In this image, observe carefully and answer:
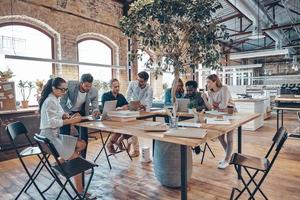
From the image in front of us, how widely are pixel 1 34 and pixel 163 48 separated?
399cm

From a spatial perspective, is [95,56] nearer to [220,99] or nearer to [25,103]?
[25,103]

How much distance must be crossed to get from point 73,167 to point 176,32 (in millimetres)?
1646

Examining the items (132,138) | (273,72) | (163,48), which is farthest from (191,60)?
(273,72)

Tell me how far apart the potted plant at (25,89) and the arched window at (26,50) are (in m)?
0.08

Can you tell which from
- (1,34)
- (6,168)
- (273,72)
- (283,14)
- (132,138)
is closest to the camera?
(6,168)

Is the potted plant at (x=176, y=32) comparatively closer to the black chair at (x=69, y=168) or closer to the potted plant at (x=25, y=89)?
the black chair at (x=69, y=168)

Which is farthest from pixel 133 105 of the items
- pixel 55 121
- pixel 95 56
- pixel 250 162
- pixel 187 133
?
pixel 95 56

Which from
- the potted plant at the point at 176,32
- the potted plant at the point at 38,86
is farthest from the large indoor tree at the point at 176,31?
the potted plant at the point at 38,86

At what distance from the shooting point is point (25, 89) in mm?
5172

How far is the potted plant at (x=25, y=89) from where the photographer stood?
502cm

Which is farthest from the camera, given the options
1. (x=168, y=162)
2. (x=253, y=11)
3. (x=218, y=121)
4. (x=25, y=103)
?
(x=253, y=11)

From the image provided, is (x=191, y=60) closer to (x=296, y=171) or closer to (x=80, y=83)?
(x=80, y=83)

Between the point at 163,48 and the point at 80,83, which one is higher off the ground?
the point at 163,48

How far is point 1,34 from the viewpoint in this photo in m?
4.79
